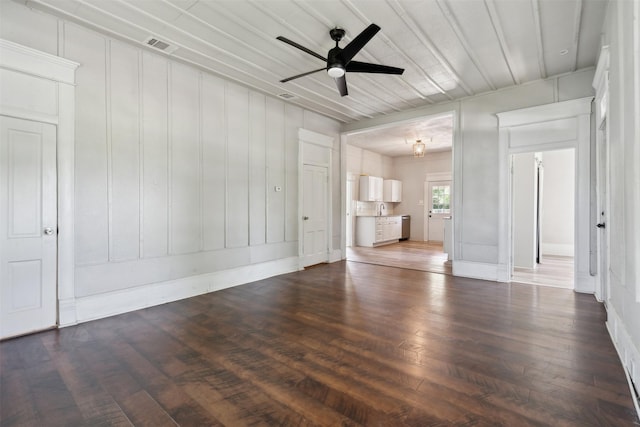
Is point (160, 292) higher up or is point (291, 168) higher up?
point (291, 168)

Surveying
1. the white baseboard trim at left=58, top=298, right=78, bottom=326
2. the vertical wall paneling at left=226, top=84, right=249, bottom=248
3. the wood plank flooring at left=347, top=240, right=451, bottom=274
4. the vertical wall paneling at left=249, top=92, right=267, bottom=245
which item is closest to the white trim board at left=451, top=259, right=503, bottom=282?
the wood plank flooring at left=347, top=240, right=451, bottom=274

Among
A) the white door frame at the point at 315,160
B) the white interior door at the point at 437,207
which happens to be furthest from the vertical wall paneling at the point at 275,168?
the white interior door at the point at 437,207

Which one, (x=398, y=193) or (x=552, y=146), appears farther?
(x=398, y=193)

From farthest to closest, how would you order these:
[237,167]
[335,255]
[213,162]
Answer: [335,255]
[237,167]
[213,162]

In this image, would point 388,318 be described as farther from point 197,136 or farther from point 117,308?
point 197,136

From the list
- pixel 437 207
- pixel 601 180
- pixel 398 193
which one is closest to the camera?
pixel 601 180

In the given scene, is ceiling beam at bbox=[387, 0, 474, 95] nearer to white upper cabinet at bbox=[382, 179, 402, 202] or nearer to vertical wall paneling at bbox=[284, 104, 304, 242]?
vertical wall paneling at bbox=[284, 104, 304, 242]

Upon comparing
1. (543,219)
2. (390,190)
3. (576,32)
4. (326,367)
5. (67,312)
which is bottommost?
(326,367)

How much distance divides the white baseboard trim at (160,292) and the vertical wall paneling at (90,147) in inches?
18.6

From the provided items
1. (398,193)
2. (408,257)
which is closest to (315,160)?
(408,257)

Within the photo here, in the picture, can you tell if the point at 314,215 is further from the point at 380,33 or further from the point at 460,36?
the point at 460,36

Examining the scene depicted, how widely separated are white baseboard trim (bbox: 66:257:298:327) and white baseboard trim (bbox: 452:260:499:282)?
327 cm

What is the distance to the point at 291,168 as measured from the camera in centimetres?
592

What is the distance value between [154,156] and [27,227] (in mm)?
1476
